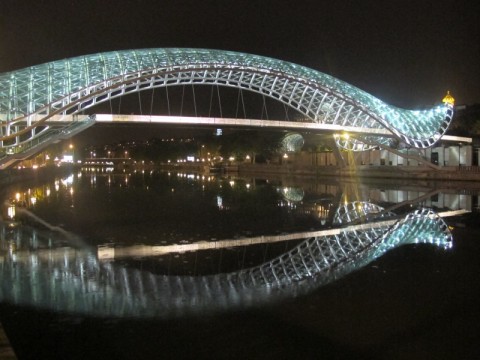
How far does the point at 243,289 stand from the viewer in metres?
10.2

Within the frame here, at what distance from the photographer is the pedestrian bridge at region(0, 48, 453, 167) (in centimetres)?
4447

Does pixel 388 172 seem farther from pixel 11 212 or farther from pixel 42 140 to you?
pixel 11 212

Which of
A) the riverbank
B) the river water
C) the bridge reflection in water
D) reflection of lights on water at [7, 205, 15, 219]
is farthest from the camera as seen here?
the riverbank

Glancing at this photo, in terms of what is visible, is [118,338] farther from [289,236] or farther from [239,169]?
[239,169]

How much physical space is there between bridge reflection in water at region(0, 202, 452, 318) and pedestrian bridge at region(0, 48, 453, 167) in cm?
3003

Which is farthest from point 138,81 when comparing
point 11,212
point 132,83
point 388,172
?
point 388,172

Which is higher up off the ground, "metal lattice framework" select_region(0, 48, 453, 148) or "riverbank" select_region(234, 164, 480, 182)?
"metal lattice framework" select_region(0, 48, 453, 148)

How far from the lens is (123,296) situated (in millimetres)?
9625

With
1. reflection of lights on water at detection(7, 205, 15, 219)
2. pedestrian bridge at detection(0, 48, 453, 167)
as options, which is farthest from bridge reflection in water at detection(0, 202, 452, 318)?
pedestrian bridge at detection(0, 48, 453, 167)

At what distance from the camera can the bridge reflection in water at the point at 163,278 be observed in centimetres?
914

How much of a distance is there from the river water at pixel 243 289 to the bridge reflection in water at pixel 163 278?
3 centimetres

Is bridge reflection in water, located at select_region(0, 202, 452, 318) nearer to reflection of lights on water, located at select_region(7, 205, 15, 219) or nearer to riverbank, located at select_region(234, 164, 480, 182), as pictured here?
reflection of lights on water, located at select_region(7, 205, 15, 219)

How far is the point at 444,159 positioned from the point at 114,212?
5959 cm

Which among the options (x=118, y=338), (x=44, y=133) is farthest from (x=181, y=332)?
(x=44, y=133)
